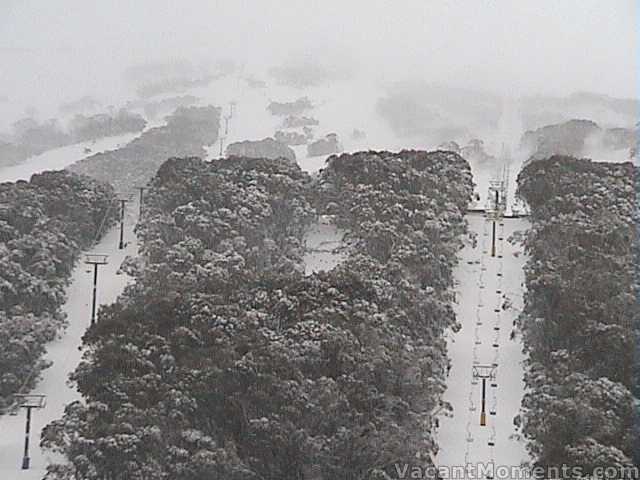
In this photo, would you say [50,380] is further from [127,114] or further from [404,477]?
[127,114]

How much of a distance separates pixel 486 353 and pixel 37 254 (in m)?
9.61

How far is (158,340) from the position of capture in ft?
59.9

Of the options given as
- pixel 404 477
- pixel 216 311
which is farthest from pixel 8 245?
pixel 404 477

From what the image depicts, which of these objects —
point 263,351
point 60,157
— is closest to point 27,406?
point 263,351

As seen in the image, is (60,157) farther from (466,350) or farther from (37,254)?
Result: (466,350)

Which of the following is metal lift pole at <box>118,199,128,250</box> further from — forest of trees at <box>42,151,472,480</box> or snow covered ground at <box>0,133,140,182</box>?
snow covered ground at <box>0,133,140,182</box>

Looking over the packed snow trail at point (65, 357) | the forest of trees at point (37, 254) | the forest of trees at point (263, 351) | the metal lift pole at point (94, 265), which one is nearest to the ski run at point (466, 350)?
the packed snow trail at point (65, 357)

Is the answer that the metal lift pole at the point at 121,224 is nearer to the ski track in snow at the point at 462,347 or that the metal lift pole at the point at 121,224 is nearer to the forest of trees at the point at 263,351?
the ski track in snow at the point at 462,347

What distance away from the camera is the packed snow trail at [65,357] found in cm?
1845

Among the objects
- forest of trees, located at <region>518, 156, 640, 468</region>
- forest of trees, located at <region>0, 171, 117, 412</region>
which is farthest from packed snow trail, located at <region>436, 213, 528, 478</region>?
forest of trees, located at <region>0, 171, 117, 412</region>

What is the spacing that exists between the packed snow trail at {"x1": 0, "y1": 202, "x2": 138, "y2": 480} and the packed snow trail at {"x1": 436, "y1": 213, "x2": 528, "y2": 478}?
6.87 meters

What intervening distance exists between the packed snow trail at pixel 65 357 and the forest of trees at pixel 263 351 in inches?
39.3

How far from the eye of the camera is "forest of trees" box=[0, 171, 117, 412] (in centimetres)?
2061

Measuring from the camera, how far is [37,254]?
23.6 m
